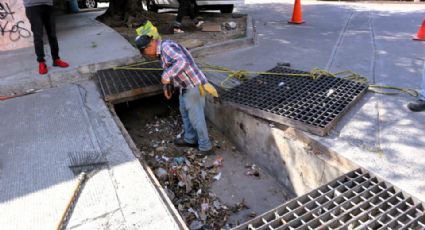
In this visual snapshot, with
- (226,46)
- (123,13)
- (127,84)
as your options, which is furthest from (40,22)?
(123,13)

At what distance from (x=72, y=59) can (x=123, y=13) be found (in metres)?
3.54

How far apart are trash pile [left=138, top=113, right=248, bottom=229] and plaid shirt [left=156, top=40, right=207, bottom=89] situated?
3.10ft

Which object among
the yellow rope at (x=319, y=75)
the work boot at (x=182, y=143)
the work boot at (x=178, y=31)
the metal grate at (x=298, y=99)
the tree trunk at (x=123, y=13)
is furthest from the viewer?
the tree trunk at (x=123, y=13)

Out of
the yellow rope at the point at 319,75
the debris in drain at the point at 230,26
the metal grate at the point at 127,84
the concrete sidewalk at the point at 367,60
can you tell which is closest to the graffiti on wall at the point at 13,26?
the metal grate at the point at 127,84

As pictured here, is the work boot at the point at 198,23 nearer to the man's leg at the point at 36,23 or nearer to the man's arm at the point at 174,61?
the man's leg at the point at 36,23

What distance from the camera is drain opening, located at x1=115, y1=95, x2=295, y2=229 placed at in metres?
3.27

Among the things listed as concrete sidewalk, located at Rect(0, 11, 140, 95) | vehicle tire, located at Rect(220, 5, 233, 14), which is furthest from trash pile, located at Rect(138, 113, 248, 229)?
vehicle tire, located at Rect(220, 5, 233, 14)

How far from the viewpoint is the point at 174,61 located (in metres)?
3.58

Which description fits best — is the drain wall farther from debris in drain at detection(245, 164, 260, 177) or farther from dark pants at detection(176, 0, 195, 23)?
dark pants at detection(176, 0, 195, 23)

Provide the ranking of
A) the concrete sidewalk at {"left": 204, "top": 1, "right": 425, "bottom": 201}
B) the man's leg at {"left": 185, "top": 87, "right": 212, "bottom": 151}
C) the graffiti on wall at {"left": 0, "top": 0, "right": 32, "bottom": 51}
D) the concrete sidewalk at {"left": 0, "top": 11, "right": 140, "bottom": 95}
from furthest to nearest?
the graffiti on wall at {"left": 0, "top": 0, "right": 32, "bottom": 51}, the concrete sidewalk at {"left": 0, "top": 11, "right": 140, "bottom": 95}, the man's leg at {"left": 185, "top": 87, "right": 212, "bottom": 151}, the concrete sidewalk at {"left": 204, "top": 1, "right": 425, "bottom": 201}

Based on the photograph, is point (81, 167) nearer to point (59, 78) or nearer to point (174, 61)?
point (174, 61)

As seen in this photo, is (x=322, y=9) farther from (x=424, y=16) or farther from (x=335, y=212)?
(x=335, y=212)

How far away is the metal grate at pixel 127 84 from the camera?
14.2ft

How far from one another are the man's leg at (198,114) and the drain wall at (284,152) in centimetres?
39
